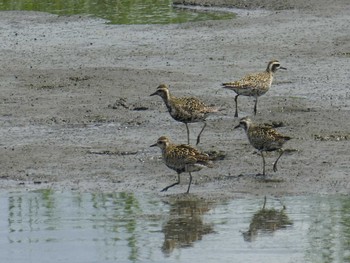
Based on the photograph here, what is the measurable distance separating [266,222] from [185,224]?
0.77 meters

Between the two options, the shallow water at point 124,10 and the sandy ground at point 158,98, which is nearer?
the sandy ground at point 158,98

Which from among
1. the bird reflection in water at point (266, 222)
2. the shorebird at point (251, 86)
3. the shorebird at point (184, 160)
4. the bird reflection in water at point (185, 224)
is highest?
the shorebird at point (251, 86)

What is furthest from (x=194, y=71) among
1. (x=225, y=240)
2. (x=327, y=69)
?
(x=225, y=240)

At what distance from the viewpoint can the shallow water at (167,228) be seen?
1115 cm

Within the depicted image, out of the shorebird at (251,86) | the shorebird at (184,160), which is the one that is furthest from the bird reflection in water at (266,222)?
the shorebird at (251,86)

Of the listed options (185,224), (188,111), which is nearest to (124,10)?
(188,111)

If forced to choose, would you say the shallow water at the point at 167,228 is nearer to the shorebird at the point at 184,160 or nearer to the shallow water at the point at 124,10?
the shorebird at the point at 184,160

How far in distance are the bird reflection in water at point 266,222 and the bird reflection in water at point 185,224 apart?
0.40 meters

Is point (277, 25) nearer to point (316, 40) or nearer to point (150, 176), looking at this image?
point (316, 40)

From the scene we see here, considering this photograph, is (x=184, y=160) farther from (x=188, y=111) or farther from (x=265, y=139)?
(x=188, y=111)

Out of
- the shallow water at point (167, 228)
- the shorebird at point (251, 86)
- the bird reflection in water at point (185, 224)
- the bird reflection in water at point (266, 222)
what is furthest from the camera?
the shorebird at point (251, 86)

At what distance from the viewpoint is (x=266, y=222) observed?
12305 millimetres

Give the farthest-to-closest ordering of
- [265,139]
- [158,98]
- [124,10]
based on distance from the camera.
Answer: [124,10]
[158,98]
[265,139]

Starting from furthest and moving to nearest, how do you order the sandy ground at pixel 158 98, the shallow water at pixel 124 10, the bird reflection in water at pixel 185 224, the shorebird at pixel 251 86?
the shallow water at pixel 124 10 < the shorebird at pixel 251 86 < the sandy ground at pixel 158 98 < the bird reflection in water at pixel 185 224
